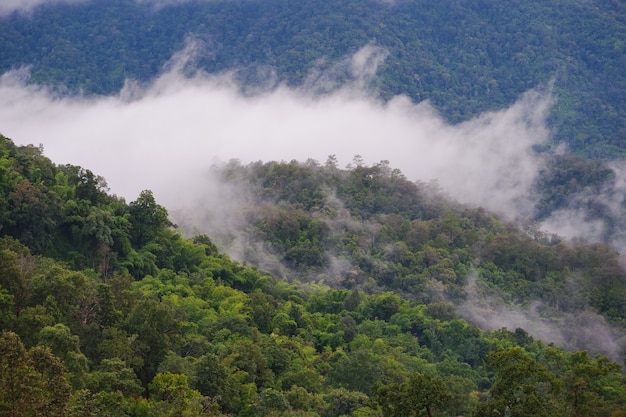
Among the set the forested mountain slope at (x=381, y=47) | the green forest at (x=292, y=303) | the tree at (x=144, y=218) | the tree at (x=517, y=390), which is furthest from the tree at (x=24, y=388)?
the forested mountain slope at (x=381, y=47)

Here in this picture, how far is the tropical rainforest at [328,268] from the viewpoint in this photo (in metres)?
25.9

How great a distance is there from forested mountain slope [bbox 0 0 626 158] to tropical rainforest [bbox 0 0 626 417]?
0.45 m

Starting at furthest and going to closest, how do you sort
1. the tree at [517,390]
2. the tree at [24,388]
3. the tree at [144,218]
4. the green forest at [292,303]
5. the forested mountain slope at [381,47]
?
the forested mountain slope at [381,47] < the tree at [144,218] < the green forest at [292,303] < the tree at [517,390] < the tree at [24,388]

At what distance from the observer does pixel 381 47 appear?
425 feet

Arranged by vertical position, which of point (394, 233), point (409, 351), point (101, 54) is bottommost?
point (409, 351)

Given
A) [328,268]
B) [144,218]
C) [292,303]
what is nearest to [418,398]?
[292,303]

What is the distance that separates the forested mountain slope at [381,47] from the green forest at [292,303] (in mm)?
52051

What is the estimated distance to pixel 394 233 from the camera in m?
65.9

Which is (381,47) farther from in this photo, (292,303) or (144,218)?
(292,303)

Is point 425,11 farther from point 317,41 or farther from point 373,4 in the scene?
point 317,41

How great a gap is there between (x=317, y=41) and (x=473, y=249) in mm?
72423

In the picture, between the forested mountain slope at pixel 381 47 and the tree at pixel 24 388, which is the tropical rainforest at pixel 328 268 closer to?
the tree at pixel 24 388

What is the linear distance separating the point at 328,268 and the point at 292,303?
1352 cm

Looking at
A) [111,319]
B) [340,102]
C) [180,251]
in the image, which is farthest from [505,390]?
[340,102]
